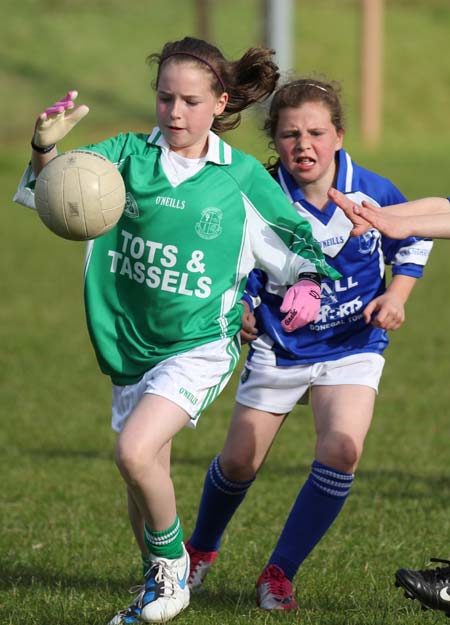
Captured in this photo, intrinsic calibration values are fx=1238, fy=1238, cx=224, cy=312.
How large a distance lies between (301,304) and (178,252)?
0.48 metres

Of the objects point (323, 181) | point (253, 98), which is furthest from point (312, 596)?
point (253, 98)

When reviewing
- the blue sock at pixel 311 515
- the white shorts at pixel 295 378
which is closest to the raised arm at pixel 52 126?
the white shorts at pixel 295 378

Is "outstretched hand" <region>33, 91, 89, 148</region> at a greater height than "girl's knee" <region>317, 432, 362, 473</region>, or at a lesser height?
greater

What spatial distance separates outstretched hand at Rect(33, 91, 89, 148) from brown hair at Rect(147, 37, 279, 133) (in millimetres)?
369

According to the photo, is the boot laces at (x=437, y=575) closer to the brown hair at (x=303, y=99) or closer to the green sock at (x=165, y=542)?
the green sock at (x=165, y=542)

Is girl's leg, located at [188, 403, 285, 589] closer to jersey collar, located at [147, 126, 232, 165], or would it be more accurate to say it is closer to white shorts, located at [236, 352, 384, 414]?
white shorts, located at [236, 352, 384, 414]

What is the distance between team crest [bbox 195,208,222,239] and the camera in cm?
451

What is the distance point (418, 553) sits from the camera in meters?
5.64

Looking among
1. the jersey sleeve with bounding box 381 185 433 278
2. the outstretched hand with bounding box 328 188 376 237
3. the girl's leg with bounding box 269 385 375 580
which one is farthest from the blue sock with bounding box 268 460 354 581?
the outstretched hand with bounding box 328 188 376 237

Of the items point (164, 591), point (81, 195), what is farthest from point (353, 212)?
point (164, 591)

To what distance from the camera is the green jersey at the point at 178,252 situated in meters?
4.50

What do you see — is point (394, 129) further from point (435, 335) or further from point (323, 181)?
point (323, 181)

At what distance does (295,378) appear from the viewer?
202 inches

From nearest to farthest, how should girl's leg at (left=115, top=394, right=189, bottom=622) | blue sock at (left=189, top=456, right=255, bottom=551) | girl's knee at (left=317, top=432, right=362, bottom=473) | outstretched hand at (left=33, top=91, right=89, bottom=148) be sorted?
girl's leg at (left=115, top=394, right=189, bottom=622) < outstretched hand at (left=33, top=91, right=89, bottom=148) < girl's knee at (left=317, top=432, right=362, bottom=473) < blue sock at (left=189, top=456, right=255, bottom=551)
